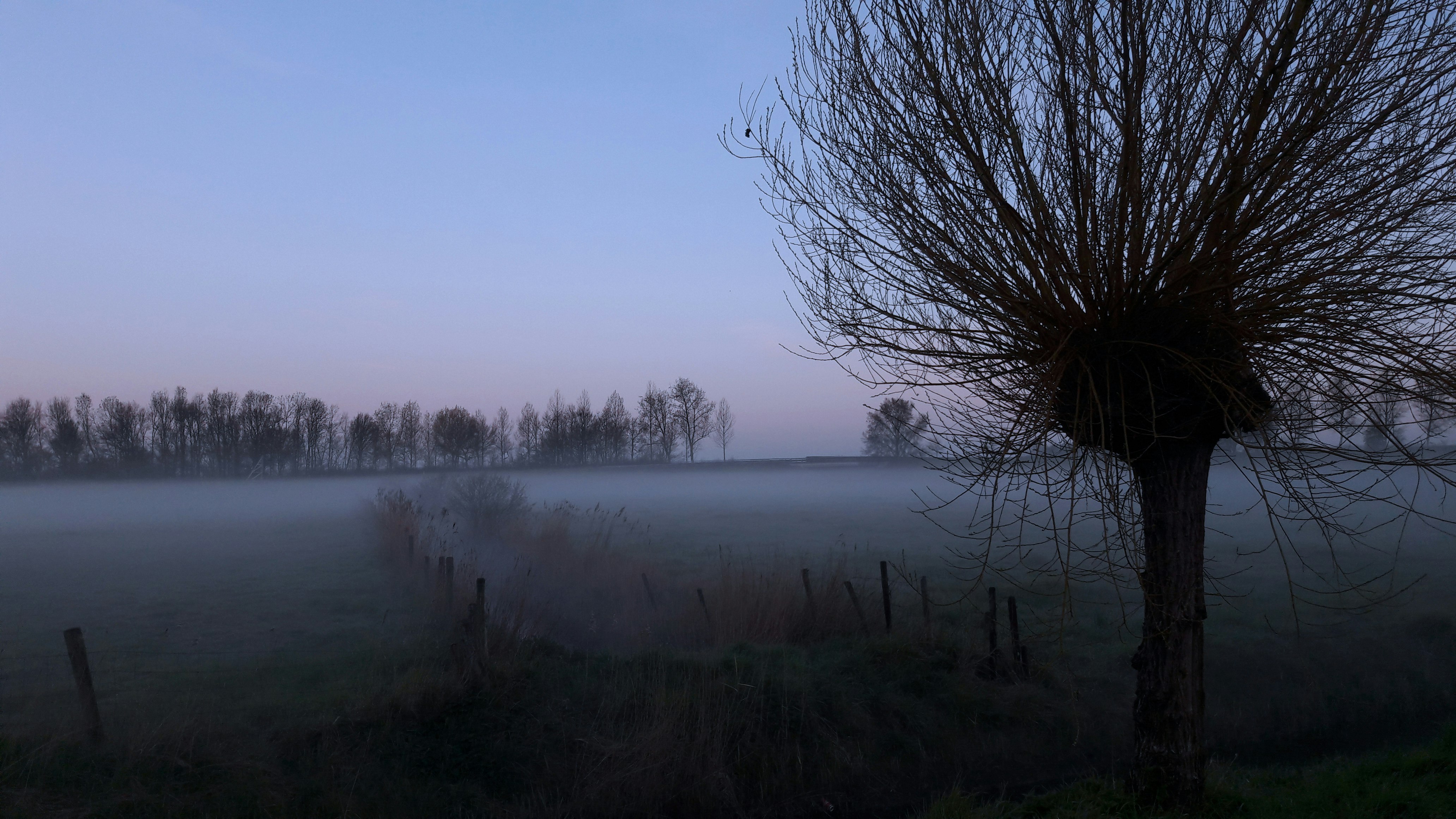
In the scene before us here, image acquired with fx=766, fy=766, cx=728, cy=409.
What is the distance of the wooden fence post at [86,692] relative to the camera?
8.02m

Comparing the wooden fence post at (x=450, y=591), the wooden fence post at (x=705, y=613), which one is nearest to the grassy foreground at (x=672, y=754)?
the wooden fence post at (x=705, y=613)

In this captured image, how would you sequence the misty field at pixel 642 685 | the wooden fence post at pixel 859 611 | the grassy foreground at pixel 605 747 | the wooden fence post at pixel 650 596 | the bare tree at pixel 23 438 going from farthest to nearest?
the bare tree at pixel 23 438 < the wooden fence post at pixel 650 596 < the wooden fence post at pixel 859 611 < the misty field at pixel 642 685 < the grassy foreground at pixel 605 747

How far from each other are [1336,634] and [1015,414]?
15.0m

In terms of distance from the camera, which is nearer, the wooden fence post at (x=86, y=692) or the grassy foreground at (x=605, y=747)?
the grassy foreground at (x=605, y=747)

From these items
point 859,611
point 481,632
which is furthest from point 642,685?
point 859,611

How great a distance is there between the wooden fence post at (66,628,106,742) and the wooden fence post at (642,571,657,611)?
9487 millimetres

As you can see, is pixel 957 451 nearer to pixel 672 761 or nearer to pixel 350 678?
pixel 672 761

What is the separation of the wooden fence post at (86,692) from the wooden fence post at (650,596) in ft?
31.1

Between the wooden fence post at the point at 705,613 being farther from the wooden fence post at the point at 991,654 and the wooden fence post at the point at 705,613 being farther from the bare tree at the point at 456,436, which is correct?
the bare tree at the point at 456,436

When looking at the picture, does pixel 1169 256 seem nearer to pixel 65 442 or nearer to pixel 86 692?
pixel 86 692

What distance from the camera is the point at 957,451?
562 cm

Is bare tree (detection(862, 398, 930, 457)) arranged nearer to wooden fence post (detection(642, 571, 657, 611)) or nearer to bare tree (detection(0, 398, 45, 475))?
wooden fence post (detection(642, 571, 657, 611))

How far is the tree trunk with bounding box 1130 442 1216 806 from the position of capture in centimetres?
532

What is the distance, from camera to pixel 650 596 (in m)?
16.5
